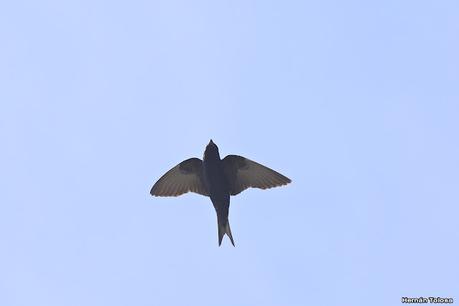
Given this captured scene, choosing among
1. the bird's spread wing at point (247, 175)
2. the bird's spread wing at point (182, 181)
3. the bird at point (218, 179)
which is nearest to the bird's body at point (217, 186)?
the bird at point (218, 179)

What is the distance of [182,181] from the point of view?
709 inches

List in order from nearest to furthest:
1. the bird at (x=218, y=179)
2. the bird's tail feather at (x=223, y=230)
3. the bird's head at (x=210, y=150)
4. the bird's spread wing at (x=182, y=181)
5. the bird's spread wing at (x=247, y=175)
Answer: the bird's head at (x=210, y=150) → the bird at (x=218, y=179) → the bird's tail feather at (x=223, y=230) → the bird's spread wing at (x=247, y=175) → the bird's spread wing at (x=182, y=181)

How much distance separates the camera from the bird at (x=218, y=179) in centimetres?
1694

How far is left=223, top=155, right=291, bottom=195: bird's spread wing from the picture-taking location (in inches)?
684

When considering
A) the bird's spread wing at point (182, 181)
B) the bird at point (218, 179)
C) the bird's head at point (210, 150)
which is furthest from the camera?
the bird's spread wing at point (182, 181)

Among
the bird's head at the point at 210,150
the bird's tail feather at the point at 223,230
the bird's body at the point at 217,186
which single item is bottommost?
the bird's tail feather at the point at 223,230

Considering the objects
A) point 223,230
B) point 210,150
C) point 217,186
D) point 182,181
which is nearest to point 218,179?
point 217,186

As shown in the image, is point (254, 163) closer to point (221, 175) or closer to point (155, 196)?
point (221, 175)

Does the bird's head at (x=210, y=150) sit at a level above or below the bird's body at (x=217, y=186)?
above

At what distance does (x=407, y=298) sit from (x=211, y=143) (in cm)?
486

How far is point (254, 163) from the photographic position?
1747cm

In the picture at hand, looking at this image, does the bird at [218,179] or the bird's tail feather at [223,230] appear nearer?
the bird at [218,179]

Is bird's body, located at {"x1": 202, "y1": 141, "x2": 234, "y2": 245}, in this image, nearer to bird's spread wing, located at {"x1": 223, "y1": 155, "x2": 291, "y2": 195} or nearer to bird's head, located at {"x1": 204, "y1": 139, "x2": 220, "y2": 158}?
bird's head, located at {"x1": 204, "y1": 139, "x2": 220, "y2": 158}

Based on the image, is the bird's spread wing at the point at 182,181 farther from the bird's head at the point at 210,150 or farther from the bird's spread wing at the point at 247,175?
the bird's head at the point at 210,150
